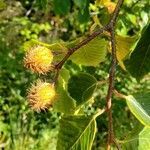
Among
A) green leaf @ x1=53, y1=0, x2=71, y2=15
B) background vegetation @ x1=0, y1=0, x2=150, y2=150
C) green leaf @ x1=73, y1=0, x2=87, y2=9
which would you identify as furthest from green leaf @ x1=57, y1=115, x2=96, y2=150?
background vegetation @ x1=0, y1=0, x2=150, y2=150

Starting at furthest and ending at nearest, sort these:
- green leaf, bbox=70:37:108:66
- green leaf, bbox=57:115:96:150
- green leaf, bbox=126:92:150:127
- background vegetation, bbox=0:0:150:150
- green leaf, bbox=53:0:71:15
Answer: background vegetation, bbox=0:0:150:150 → green leaf, bbox=53:0:71:15 → green leaf, bbox=70:37:108:66 → green leaf, bbox=57:115:96:150 → green leaf, bbox=126:92:150:127

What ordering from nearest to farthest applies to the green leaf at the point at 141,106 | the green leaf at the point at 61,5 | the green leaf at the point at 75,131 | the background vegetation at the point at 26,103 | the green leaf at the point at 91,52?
1. the green leaf at the point at 141,106
2. the green leaf at the point at 75,131
3. the green leaf at the point at 91,52
4. the green leaf at the point at 61,5
5. the background vegetation at the point at 26,103

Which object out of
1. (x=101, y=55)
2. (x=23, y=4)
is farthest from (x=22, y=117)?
(x=101, y=55)

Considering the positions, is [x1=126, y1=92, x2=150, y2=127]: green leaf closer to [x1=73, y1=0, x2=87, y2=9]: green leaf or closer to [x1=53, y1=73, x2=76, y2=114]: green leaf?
[x1=53, y1=73, x2=76, y2=114]: green leaf

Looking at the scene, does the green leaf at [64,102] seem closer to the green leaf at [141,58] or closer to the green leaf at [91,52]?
the green leaf at [91,52]

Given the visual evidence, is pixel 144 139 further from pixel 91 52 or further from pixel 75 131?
pixel 91 52

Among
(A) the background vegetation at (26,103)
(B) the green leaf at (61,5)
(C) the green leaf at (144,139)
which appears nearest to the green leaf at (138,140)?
(C) the green leaf at (144,139)
